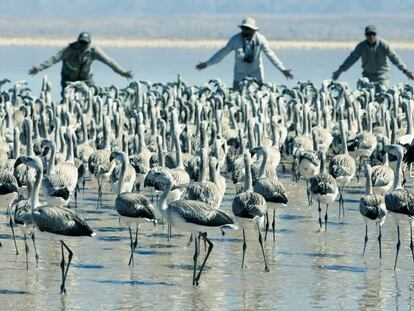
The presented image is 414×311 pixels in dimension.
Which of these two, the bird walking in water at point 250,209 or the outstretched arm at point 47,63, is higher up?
the outstretched arm at point 47,63

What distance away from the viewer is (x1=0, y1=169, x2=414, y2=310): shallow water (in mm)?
13086

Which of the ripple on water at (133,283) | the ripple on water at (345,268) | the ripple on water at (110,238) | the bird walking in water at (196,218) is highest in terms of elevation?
the bird walking in water at (196,218)

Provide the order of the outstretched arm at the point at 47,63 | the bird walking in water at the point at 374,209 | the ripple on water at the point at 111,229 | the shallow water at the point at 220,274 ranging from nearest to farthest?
the shallow water at the point at 220,274 < the bird walking in water at the point at 374,209 < the ripple on water at the point at 111,229 < the outstretched arm at the point at 47,63

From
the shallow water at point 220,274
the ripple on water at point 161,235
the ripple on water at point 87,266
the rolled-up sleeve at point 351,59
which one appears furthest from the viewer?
the rolled-up sleeve at point 351,59

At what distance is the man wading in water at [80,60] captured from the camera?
26.9 m

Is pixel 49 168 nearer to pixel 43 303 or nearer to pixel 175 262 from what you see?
pixel 175 262

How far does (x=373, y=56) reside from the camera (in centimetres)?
2858

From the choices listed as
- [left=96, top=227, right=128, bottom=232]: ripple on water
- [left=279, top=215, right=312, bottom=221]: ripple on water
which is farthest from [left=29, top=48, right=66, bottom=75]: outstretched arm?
[left=96, top=227, right=128, bottom=232]: ripple on water

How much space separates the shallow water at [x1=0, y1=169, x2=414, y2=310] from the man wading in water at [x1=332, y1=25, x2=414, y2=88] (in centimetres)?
1047

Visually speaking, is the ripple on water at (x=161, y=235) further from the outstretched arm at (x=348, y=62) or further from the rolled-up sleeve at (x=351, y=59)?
the rolled-up sleeve at (x=351, y=59)

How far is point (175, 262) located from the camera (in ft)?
49.6

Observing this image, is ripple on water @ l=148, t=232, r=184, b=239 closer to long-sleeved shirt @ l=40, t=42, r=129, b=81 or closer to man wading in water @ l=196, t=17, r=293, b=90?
man wading in water @ l=196, t=17, r=293, b=90

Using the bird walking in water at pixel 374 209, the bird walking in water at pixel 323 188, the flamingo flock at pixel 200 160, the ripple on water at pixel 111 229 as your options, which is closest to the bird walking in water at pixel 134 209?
the flamingo flock at pixel 200 160

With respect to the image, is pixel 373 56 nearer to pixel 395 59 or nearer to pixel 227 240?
pixel 395 59
